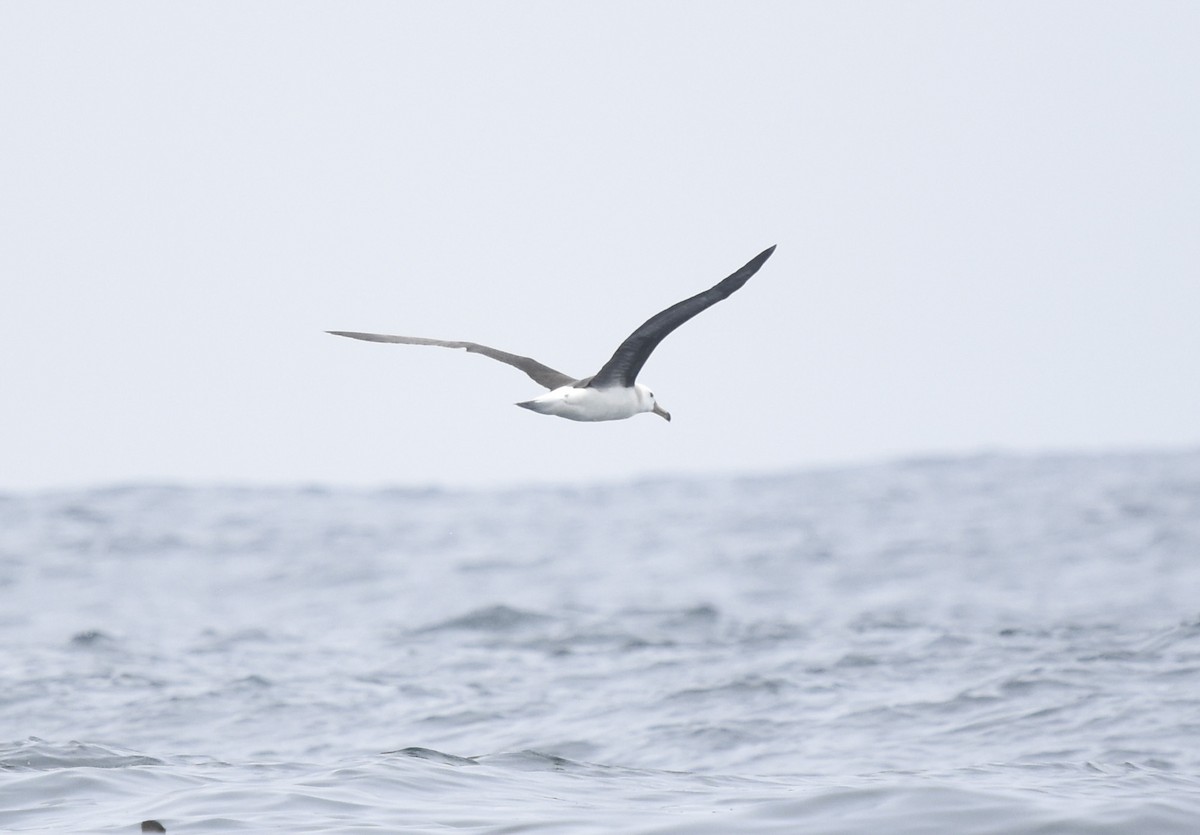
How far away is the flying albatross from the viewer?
8.48 meters

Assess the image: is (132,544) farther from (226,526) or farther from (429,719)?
(429,719)

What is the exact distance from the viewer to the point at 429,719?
43.1 ft

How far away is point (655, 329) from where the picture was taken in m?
9.34

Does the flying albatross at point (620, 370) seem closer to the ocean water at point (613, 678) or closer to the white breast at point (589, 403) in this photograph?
the white breast at point (589, 403)

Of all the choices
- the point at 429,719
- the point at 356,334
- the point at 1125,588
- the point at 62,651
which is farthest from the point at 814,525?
the point at 356,334

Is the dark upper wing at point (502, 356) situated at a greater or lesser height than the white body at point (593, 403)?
greater

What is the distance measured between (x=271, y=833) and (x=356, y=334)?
140 inches

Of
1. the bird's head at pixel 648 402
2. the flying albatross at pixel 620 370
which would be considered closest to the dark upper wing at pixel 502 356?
the flying albatross at pixel 620 370

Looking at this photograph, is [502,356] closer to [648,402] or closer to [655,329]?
[648,402]

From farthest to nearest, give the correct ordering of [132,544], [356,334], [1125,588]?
[132,544]
[1125,588]
[356,334]

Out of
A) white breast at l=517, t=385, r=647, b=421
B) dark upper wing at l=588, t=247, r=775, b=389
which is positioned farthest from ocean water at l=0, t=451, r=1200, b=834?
dark upper wing at l=588, t=247, r=775, b=389

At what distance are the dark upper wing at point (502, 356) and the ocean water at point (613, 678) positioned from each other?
8.57ft

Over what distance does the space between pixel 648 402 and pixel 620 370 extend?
0.67 m

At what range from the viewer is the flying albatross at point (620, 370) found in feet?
27.8
